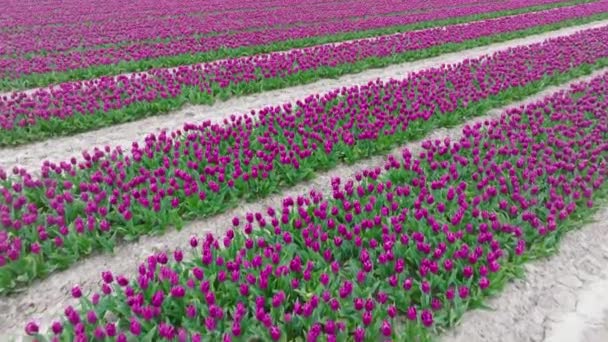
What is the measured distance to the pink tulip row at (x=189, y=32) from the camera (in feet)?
46.9

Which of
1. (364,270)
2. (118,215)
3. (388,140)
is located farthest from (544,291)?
(118,215)

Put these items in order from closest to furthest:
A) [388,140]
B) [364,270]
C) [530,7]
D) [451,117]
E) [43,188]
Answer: [364,270]
[43,188]
[388,140]
[451,117]
[530,7]

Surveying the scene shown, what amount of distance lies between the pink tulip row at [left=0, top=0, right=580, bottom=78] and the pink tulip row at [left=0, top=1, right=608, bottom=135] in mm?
2124

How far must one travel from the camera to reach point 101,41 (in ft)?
55.4

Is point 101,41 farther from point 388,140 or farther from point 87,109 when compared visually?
point 388,140

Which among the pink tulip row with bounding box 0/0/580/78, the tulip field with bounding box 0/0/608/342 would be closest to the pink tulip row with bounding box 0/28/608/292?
the tulip field with bounding box 0/0/608/342

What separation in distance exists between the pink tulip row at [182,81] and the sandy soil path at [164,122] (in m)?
0.57

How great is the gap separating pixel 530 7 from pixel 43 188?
2879 centimetres

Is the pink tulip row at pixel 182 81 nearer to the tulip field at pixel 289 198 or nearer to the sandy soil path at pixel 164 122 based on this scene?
the tulip field at pixel 289 198

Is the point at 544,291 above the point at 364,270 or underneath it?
underneath

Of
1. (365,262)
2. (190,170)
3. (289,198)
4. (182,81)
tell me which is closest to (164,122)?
(182,81)

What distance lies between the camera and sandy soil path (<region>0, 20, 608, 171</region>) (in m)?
7.98

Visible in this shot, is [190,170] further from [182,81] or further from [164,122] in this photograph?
[182,81]

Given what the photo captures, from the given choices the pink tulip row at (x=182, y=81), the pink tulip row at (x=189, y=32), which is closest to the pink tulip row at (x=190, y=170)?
the pink tulip row at (x=182, y=81)
